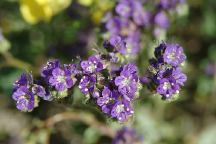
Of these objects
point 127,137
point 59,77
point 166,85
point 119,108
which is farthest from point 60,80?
point 127,137

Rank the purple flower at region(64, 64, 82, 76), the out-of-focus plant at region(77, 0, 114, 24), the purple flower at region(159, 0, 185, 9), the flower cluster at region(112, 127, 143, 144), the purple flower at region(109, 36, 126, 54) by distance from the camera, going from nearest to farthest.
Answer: the purple flower at region(64, 64, 82, 76) → the purple flower at region(109, 36, 126, 54) → the flower cluster at region(112, 127, 143, 144) → the purple flower at region(159, 0, 185, 9) → the out-of-focus plant at region(77, 0, 114, 24)

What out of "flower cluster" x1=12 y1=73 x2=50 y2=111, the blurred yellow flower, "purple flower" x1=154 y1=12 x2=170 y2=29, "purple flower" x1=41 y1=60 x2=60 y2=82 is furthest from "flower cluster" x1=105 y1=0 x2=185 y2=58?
"flower cluster" x1=12 y1=73 x2=50 y2=111

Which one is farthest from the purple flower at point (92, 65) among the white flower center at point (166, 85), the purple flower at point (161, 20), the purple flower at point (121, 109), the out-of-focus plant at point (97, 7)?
the out-of-focus plant at point (97, 7)

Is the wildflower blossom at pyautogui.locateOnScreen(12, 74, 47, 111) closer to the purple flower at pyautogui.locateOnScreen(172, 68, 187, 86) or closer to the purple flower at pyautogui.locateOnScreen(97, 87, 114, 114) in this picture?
the purple flower at pyautogui.locateOnScreen(97, 87, 114, 114)

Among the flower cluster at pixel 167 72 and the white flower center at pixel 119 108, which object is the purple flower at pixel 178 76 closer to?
the flower cluster at pixel 167 72

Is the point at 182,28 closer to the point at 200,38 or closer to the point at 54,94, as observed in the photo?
the point at 200,38

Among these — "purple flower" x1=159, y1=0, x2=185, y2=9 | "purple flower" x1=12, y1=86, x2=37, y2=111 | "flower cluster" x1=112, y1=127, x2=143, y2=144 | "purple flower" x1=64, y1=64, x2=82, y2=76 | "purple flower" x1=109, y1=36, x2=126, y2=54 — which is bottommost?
"purple flower" x1=12, y1=86, x2=37, y2=111
